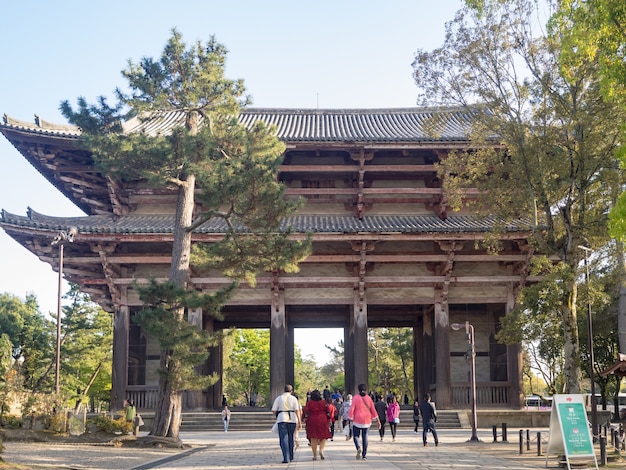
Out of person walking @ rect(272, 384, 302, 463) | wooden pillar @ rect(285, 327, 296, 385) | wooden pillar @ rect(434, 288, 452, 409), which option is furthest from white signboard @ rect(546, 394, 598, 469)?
wooden pillar @ rect(285, 327, 296, 385)

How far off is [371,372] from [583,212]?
5128 cm

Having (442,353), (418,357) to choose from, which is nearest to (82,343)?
(418,357)

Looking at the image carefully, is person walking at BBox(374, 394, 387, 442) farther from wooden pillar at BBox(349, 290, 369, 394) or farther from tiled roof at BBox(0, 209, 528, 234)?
tiled roof at BBox(0, 209, 528, 234)

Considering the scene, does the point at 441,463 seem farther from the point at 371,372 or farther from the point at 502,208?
the point at 371,372

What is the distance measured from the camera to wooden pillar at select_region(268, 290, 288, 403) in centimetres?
2828

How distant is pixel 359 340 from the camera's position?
93.7ft

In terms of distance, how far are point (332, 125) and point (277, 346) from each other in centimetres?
1284

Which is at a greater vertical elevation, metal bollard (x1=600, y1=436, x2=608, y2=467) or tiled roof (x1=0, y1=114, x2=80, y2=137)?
tiled roof (x1=0, y1=114, x2=80, y2=137)

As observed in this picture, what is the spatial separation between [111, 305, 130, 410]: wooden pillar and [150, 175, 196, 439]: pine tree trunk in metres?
8.78

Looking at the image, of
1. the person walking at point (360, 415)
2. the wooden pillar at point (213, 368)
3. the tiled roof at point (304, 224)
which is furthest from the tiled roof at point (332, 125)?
the person walking at point (360, 415)

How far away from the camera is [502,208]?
1903cm

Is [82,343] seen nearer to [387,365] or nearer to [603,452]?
[387,365]

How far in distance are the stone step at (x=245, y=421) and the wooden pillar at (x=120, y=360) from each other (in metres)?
2.69

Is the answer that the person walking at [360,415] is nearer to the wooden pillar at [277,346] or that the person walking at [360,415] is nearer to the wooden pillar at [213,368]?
the wooden pillar at [277,346]
